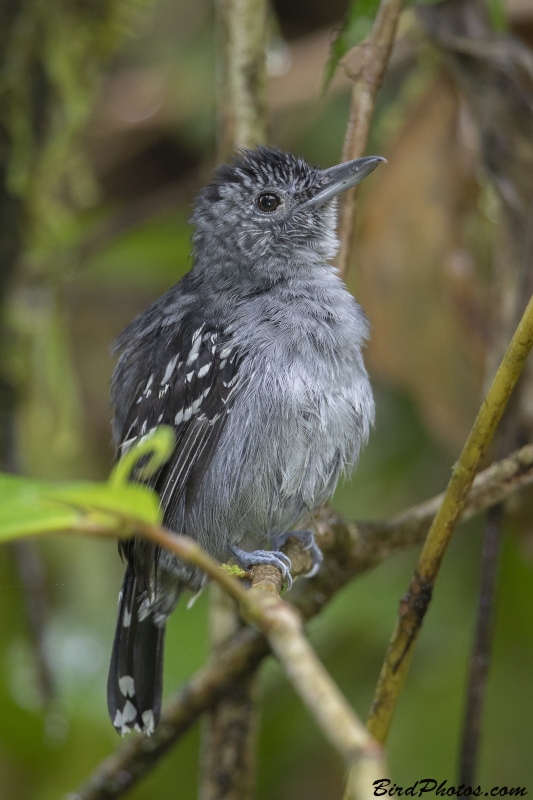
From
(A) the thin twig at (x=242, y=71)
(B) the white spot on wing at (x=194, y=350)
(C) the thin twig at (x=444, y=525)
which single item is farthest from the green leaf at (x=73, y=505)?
(A) the thin twig at (x=242, y=71)

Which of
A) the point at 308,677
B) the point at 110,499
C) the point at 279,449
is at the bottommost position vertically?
the point at 308,677

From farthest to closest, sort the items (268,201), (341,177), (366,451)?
(366,451) → (268,201) → (341,177)

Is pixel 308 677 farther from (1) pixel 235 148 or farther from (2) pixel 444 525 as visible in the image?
(1) pixel 235 148

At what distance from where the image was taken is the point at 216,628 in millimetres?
3287

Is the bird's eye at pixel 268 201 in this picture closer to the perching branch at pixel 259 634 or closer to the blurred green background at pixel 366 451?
the blurred green background at pixel 366 451

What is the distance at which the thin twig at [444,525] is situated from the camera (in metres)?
1.67

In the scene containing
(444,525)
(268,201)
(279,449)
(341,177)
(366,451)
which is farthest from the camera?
(366,451)

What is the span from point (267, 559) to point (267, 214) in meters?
1.33

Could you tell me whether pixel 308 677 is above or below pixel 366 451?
below

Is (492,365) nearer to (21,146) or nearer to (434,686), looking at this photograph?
(434,686)

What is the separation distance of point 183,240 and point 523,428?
2.50 metres

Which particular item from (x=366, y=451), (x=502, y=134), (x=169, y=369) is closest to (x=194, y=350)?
(x=169, y=369)

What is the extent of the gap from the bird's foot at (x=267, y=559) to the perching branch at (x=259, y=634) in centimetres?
6

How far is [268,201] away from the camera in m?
3.32
